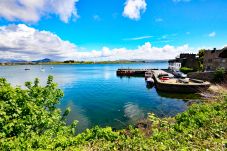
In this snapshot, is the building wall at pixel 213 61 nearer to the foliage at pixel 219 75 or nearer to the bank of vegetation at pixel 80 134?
the foliage at pixel 219 75

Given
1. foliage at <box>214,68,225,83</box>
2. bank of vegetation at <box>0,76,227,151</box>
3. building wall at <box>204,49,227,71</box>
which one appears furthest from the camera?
building wall at <box>204,49,227,71</box>

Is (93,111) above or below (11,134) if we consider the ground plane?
below

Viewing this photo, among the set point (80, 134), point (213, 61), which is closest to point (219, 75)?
point (213, 61)

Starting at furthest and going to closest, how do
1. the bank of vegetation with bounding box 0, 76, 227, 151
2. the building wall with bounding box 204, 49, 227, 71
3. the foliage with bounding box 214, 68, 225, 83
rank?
the building wall with bounding box 204, 49, 227, 71
the foliage with bounding box 214, 68, 225, 83
the bank of vegetation with bounding box 0, 76, 227, 151

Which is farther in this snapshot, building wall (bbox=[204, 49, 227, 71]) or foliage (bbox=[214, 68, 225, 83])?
building wall (bbox=[204, 49, 227, 71])

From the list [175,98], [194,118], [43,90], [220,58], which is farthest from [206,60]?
[43,90]

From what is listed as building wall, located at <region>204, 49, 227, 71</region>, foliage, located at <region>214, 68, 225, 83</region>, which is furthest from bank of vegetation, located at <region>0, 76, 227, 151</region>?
building wall, located at <region>204, 49, 227, 71</region>

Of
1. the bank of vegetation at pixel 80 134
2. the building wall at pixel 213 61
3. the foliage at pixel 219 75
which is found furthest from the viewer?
the building wall at pixel 213 61

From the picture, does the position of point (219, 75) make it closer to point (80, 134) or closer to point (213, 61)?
point (213, 61)

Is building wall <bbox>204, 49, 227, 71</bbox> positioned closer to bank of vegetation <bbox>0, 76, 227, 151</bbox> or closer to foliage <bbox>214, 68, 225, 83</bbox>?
foliage <bbox>214, 68, 225, 83</bbox>

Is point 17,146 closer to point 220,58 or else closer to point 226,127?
point 226,127

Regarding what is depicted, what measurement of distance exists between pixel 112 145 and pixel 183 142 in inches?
124

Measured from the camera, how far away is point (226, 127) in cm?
900

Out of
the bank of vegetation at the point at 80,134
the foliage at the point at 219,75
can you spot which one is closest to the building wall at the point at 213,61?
the foliage at the point at 219,75
